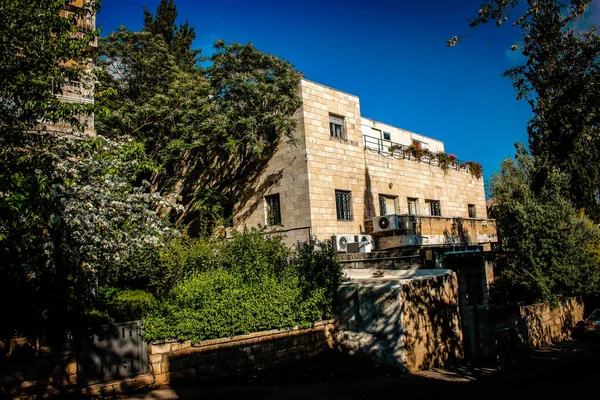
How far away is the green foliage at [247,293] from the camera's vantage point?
8.74 meters

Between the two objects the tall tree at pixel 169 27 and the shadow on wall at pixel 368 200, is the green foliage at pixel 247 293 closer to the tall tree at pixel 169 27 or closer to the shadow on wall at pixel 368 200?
the shadow on wall at pixel 368 200

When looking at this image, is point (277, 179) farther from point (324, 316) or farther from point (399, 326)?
point (399, 326)

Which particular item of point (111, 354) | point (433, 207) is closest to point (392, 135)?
point (433, 207)

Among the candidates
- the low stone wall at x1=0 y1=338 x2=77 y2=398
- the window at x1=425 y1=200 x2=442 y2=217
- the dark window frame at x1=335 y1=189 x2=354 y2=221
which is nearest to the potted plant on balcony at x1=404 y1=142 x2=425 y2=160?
the window at x1=425 y1=200 x2=442 y2=217

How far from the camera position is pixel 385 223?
1731 centimetres

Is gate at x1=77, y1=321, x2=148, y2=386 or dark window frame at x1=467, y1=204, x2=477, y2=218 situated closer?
gate at x1=77, y1=321, x2=148, y2=386

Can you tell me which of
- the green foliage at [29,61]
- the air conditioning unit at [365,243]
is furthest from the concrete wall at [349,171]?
the green foliage at [29,61]

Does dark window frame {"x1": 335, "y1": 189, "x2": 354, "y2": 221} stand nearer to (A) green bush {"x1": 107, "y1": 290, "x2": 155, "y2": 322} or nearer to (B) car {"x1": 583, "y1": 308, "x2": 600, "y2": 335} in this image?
(A) green bush {"x1": 107, "y1": 290, "x2": 155, "y2": 322}

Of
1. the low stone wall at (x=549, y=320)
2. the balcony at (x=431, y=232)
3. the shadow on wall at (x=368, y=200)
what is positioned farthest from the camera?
the shadow on wall at (x=368, y=200)

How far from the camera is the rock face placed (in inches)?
402

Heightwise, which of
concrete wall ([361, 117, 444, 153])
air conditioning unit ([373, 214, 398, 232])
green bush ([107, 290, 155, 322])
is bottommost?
green bush ([107, 290, 155, 322])

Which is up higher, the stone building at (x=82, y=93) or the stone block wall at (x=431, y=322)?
the stone building at (x=82, y=93)

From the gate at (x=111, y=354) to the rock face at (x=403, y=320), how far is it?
17.7 ft

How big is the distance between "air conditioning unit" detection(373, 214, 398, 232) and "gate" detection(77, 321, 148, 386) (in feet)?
37.7
